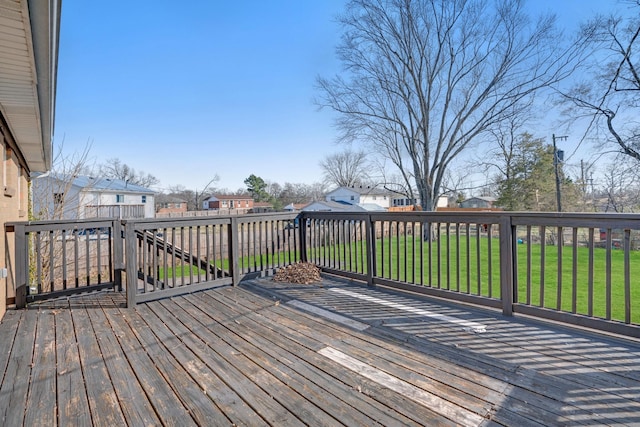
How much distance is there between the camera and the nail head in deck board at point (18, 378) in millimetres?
1707

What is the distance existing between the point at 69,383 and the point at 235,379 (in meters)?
1.03

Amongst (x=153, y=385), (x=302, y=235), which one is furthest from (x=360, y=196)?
(x=153, y=385)

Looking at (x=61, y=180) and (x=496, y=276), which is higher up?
(x=61, y=180)

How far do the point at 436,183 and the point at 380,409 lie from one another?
14930 millimetres

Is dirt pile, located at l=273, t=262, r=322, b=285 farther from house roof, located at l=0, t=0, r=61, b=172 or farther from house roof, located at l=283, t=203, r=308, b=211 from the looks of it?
house roof, located at l=283, t=203, r=308, b=211

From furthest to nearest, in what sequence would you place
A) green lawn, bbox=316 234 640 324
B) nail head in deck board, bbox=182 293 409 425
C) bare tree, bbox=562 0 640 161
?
1. bare tree, bbox=562 0 640 161
2. green lawn, bbox=316 234 640 324
3. nail head in deck board, bbox=182 293 409 425

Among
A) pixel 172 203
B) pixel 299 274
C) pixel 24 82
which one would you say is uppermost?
pixel 24 82

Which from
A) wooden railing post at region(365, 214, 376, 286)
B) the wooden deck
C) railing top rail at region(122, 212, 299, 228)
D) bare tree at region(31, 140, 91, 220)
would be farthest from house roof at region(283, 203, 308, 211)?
the wooden deck

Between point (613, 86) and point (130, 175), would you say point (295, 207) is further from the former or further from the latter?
point (613, 86)

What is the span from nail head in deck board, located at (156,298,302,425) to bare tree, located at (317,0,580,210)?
1392 centimetres

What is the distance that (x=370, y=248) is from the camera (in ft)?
13.8

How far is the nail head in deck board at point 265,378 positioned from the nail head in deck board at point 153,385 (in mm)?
430

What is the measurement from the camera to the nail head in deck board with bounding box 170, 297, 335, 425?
1.66 metres

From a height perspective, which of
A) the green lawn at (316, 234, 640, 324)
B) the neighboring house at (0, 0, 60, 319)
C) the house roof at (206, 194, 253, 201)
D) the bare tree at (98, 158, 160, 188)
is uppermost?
the bare tree at (98, 158, 160, 188)
